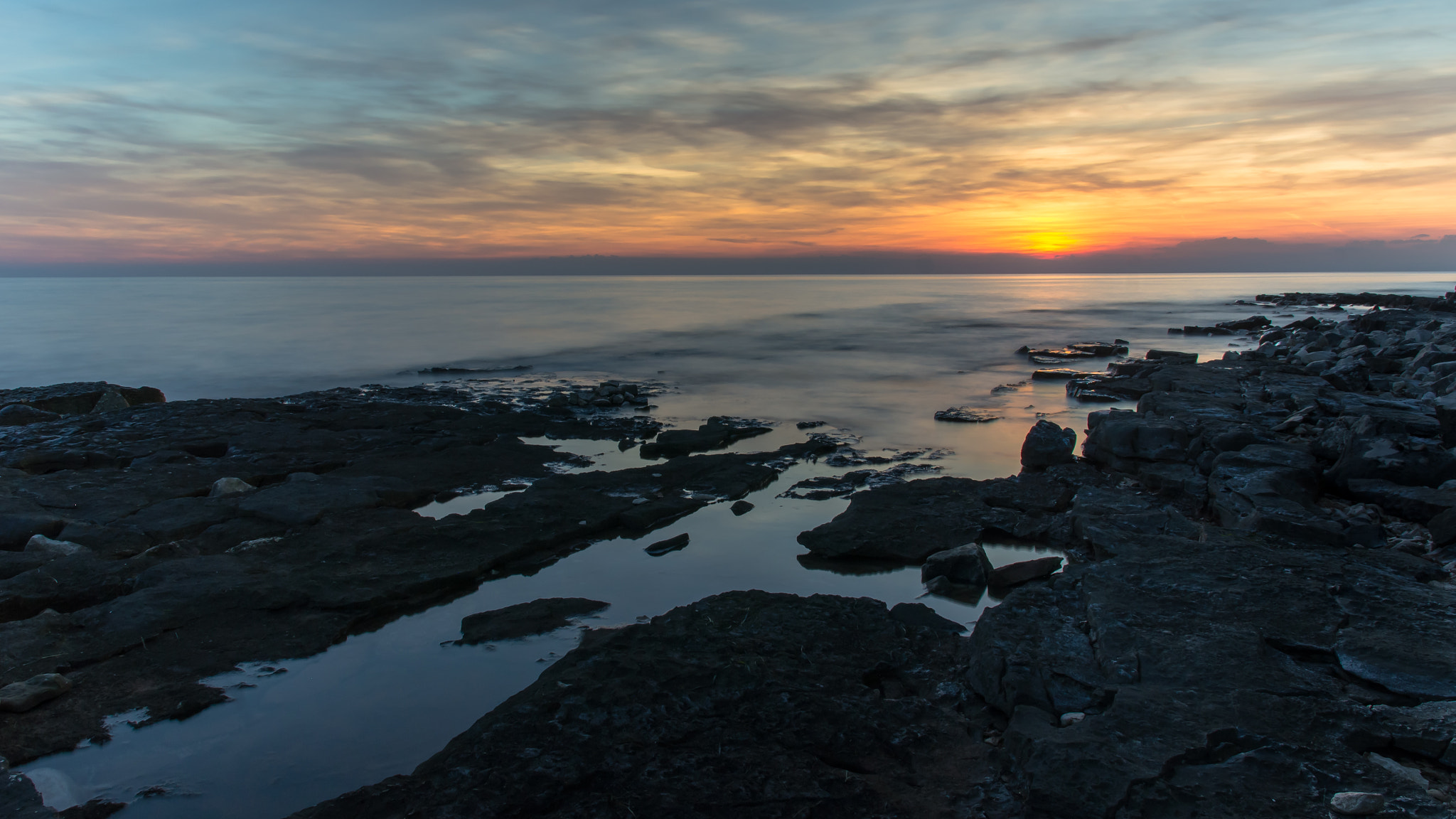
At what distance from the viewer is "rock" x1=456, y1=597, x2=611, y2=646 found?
17.7 ft

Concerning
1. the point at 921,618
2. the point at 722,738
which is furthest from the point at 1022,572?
the point at 722,738

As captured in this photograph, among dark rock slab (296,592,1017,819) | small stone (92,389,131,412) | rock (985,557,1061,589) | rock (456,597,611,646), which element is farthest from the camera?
small stone (92,389,131,412)

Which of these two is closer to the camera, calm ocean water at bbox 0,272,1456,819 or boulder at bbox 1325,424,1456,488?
calm ocean water at bbox 0,272,1456,819

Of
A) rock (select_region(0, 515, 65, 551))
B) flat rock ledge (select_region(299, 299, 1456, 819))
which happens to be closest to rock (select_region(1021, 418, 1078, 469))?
flat rock ledge (select_region(299, 299, 1456, 819))

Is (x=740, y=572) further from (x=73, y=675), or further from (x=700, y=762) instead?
(x=73, y=675)

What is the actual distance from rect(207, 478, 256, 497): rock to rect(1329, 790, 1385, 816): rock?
30.3 feet

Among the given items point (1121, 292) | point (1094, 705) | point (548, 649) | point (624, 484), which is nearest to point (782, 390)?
Result: point (624, 484)

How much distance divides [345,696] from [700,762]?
2.67 meters

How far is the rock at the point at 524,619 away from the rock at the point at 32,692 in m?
2.31

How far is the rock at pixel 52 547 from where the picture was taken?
20.5 feet

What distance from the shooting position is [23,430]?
1070 cm

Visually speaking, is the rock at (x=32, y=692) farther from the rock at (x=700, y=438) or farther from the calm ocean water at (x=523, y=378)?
the rock at (x=700, y=438)

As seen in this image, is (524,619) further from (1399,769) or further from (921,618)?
(1399,769)

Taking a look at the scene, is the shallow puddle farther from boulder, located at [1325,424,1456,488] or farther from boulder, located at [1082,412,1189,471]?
boulder, located at [1325,424,1456,488]
